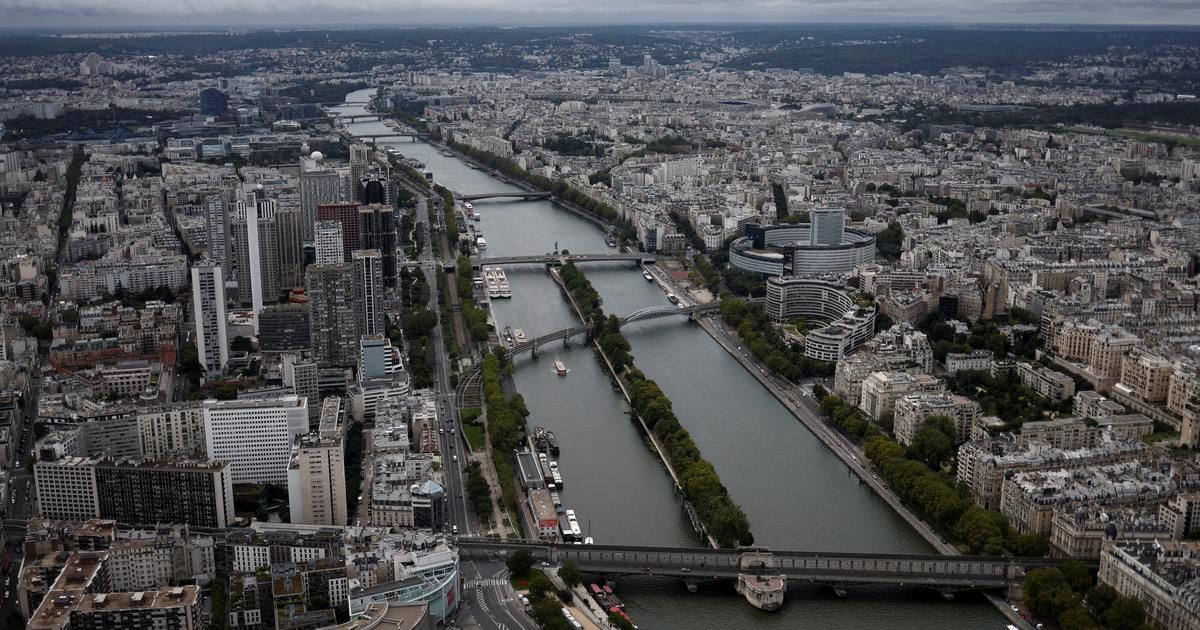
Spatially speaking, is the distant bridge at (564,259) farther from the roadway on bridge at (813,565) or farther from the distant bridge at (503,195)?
the roadway on bridge at (813,565)

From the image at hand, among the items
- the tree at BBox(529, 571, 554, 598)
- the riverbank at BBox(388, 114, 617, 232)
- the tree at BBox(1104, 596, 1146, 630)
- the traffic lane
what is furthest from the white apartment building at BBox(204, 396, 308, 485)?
the riverbank at BBox(388, 114, 617, 232)

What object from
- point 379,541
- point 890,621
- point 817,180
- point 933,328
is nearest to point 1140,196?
point 817,180

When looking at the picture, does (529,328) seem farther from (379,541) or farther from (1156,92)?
(1156,92)

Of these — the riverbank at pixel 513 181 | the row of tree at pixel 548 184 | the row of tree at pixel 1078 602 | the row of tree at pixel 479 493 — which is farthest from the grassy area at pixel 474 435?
the row of tree at pixel 548 184

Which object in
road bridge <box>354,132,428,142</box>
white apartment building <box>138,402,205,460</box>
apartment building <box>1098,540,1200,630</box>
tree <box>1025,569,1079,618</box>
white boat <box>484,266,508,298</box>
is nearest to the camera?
apartment building <box>1098,540,1200,630</box>

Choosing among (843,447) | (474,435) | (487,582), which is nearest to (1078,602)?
(843,447)

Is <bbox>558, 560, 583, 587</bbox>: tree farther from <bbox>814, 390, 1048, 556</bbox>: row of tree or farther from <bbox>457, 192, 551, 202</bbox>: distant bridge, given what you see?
<bbox>457, 192, 551, 202</bbox>: distant bridge
